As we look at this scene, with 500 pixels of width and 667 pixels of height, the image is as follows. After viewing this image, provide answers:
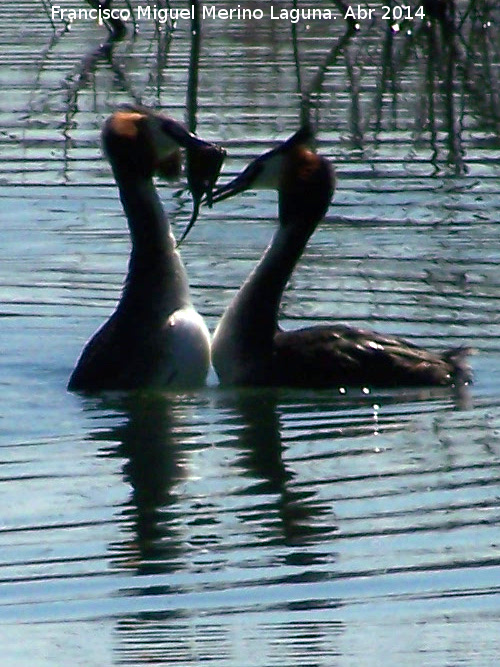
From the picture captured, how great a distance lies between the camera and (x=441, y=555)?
703 cm

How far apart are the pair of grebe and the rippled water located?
5.1 inches

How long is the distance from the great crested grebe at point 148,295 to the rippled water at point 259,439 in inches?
5.9

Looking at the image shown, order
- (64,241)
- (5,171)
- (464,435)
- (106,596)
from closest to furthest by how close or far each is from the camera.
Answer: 1. (106,596)
2. (464,435)
3. (64,241)
4. (5,171)

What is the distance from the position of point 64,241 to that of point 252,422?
4027 mm

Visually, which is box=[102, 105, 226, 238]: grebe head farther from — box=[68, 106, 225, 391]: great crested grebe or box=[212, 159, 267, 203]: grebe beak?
box=[212, 159, 267, 203]: grebe beak

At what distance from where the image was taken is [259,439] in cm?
895

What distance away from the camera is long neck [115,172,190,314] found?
9.82 metres

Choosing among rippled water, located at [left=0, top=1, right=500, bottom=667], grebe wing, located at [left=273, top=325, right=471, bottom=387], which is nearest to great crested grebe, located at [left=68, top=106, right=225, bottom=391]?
rippled water, located at [left=0, top=1, right=500, bottom=667]

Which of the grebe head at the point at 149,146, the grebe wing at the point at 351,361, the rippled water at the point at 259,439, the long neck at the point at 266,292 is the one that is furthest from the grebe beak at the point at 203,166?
the rippled water at the point at 259,439

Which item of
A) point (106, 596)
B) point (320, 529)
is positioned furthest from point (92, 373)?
point (106, 596)

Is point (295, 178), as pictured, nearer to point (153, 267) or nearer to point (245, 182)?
point (245, 182)

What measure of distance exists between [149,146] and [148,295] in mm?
752

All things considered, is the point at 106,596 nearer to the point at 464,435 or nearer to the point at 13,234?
the point at 464,435

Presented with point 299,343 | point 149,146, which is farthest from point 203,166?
point 299,343
